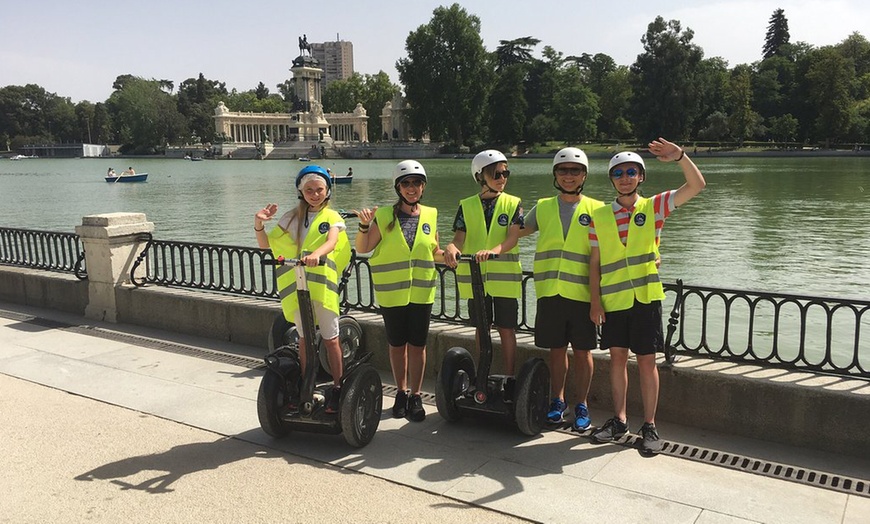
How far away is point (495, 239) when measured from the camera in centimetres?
522

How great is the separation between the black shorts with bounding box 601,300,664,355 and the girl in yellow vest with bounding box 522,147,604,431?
18cm

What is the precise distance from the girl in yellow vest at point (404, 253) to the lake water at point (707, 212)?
401 cm

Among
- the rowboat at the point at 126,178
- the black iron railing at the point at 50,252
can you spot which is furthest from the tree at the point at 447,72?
the black iron railing at the point at 50,252

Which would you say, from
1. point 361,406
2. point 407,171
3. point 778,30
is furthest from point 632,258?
point 778,30

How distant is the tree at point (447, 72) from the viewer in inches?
3762

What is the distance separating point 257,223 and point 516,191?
37396mm

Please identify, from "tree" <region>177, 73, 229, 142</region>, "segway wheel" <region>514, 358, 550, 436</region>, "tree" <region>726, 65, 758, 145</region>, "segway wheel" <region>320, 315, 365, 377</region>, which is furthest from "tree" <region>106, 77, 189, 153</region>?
"segway wheel" <region>514, 358, 550, 436</region>

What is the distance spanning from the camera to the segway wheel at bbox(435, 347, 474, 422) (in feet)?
17.1

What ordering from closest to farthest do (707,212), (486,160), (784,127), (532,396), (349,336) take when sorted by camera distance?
(532,396), (486,160), (349,336), (707,212), (784,127)

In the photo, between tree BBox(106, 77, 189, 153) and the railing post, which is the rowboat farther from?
tree BBox(106, 77, 189, 153)

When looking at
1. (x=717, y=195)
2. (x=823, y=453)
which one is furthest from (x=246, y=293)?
(x=717, y=195)

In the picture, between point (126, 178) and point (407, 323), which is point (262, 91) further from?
point (407, 323)

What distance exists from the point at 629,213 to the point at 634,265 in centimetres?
34

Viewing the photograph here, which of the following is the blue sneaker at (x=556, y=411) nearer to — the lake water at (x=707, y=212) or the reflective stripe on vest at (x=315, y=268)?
the reflective stripe on vest at (x=315, y=268)
